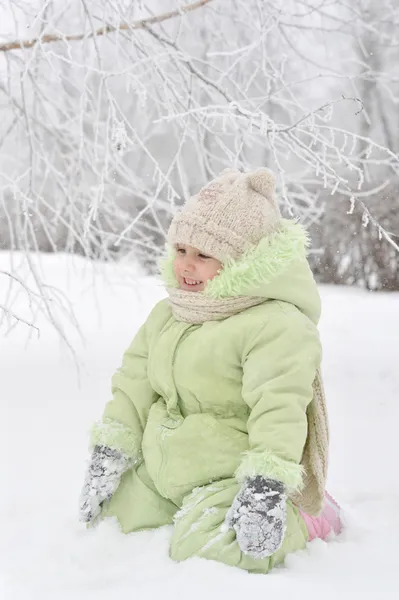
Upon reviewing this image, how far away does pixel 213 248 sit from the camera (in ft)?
6.51

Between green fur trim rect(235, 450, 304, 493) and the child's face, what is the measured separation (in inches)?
20.6

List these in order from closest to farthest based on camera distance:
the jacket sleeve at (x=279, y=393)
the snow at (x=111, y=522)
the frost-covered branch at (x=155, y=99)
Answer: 1. the snow at (x=111, y=522)
2. the jacket sleeve at (x=279, y=393)
3. the frost-covered branch at (x=155, y=99)

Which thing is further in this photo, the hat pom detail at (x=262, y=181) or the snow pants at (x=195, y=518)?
the hat pom detail at (x=262, y=181)

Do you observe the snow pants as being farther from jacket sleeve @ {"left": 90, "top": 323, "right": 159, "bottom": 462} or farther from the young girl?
jacket sleeve @ {"left": 90, "top": 323, "right": 159, "bottom": 462}

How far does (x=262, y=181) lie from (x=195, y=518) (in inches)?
37.8

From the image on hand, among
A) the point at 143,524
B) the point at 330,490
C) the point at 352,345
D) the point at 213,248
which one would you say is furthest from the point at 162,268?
the point at 352,345

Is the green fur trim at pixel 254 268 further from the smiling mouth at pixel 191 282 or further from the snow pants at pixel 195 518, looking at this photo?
the snow pants at pixel 195 518

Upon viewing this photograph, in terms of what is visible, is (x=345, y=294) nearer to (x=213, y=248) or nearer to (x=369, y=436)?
(x=369, y=436)

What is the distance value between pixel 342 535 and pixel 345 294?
7.16m

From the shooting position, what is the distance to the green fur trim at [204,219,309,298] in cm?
195

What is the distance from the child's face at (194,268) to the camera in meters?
2.02

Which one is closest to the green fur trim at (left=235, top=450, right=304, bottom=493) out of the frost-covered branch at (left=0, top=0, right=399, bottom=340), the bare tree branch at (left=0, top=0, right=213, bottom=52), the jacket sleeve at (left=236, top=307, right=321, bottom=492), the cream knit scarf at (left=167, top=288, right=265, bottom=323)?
the jacket sleeve at (left=236, top=307, right=321, bottom=492)

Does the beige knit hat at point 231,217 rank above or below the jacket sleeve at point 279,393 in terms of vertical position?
above

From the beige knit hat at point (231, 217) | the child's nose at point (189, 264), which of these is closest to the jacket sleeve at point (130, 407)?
the child's nose at point (189, 264)
